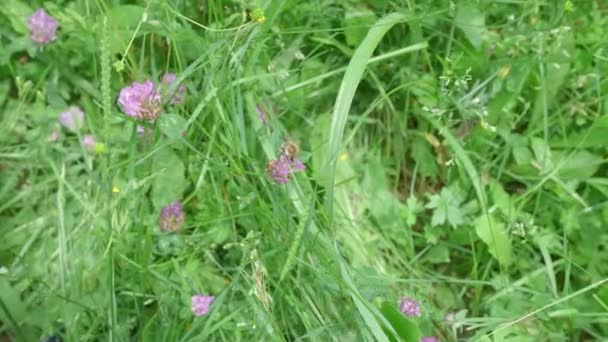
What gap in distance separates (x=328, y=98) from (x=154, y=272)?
2.03 ft

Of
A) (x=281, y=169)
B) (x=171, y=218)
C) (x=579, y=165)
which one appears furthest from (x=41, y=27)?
(x=579, y=165)

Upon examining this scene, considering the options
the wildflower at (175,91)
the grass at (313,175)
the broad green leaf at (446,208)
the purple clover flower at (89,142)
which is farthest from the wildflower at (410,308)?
the purple clover flower at (89,142)

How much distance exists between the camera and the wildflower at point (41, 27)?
174cm

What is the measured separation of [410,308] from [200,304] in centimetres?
45

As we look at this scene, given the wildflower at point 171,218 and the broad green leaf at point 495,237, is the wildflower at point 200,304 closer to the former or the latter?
the wildflower at point 171,218

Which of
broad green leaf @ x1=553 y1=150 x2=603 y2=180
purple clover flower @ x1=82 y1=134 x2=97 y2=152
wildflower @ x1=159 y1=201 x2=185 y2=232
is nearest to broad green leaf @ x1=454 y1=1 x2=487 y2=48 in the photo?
broad green leaf @ x1=553 y1=150 x2=603 y2=180

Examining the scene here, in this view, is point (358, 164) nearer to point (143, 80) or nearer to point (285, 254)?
point (285, 254)

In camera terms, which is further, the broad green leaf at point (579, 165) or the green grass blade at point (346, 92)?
the broad green leaf at point (579, 165)

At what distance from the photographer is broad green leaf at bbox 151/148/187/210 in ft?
5.41

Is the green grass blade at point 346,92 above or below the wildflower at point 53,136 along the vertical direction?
above

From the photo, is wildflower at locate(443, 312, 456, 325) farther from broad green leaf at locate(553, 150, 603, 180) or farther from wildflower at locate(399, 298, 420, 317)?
broad green leaf at locate(553, 150, 603, 180)

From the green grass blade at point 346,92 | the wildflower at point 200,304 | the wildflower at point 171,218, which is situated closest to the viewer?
the green grass blade at point 346,92

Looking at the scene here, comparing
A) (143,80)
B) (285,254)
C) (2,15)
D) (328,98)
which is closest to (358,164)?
(328,98)

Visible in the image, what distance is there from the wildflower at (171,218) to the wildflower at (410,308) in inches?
20.4
